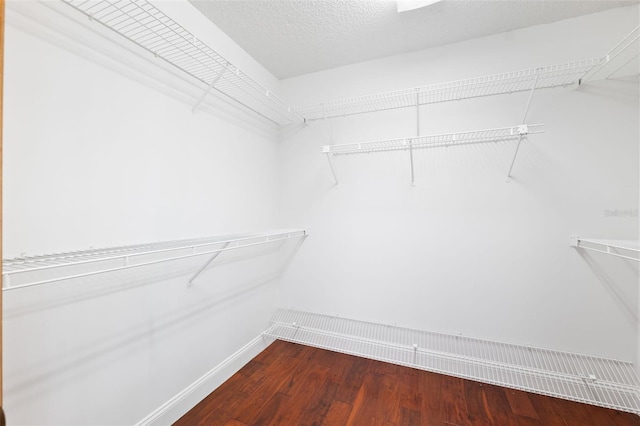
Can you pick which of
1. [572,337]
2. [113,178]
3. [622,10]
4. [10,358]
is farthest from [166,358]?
[622,10]

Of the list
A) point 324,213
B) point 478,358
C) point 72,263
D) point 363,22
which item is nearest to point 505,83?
point 363,22

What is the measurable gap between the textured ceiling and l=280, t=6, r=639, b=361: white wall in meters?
0.11

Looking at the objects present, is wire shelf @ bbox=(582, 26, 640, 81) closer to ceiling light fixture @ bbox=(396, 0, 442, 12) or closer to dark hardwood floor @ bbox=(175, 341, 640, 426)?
ceiling light fixture @ bbox=(396, 0, 442, 12)

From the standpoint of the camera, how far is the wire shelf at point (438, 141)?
1805mm

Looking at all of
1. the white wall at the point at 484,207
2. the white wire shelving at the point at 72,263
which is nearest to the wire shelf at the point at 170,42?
the white wall at the point at 484,207

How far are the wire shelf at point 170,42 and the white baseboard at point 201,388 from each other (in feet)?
5.97

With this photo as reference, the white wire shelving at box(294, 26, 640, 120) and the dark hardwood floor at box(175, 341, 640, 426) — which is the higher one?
the white wire shelving at box(294, 26, 640, 120)

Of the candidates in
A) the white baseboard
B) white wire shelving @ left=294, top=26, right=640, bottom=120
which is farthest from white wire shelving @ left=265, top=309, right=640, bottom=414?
white wire shelving @ left=294, top=26, right=640, bottom=120

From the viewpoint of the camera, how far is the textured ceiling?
1.63 metres

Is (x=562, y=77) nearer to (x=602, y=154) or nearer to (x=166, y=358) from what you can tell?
(x=602, y=154)

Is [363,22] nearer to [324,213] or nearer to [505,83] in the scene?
[505,83]

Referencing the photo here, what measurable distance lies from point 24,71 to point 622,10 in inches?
124

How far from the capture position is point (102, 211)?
1.17 meters

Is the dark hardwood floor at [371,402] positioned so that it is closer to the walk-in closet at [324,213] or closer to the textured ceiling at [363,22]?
the walk-in closet at [324,213]
